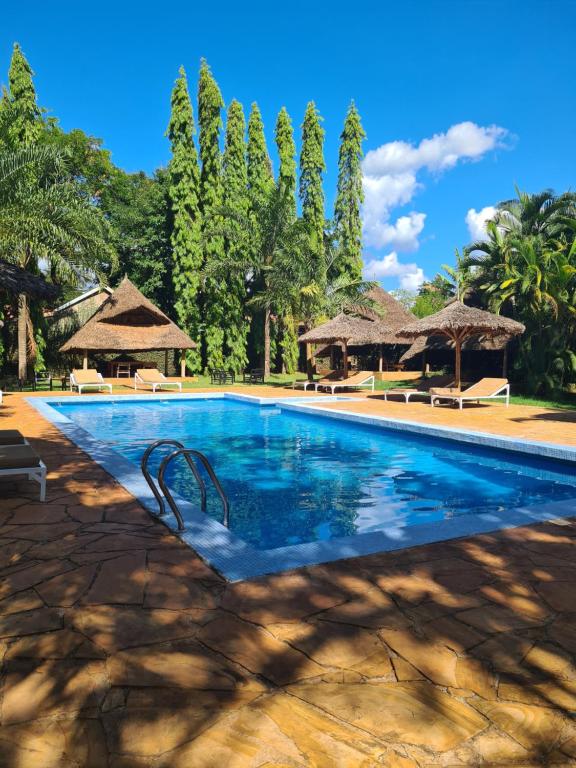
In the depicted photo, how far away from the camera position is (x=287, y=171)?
106 feet

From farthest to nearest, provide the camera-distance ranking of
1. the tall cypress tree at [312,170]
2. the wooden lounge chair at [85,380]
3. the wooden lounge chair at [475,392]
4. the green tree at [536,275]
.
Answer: the tall cypress tree at [312,170] → the wooden lounge chair at [85,380] → the green tree at [536,275] → the wooden lounge chair at [475,392]

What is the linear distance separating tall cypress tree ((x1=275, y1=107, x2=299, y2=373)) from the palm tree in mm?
13761

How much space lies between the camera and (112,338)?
2441cm

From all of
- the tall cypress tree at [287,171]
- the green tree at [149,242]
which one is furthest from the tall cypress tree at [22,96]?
the tall cypress tree at [287,171]

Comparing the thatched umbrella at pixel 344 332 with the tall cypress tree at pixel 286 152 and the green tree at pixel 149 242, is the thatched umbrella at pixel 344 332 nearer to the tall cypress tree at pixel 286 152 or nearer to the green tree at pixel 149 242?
the green tree at pixel 149 242

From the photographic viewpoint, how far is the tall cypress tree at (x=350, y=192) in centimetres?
3483

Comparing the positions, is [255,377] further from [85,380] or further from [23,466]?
[23,466]

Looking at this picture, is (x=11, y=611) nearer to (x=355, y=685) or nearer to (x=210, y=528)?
(x=210, y=528)

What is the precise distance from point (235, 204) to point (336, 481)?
24826 millimetres

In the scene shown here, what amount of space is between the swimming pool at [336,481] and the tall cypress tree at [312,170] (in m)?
24.0

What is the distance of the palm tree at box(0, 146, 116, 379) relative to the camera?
46.6 feet

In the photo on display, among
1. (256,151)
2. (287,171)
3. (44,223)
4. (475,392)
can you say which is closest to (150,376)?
(44,223)

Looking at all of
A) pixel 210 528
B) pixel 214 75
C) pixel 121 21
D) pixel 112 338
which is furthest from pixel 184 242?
pixel 210 528

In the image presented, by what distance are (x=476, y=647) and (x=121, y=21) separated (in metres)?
18.2
